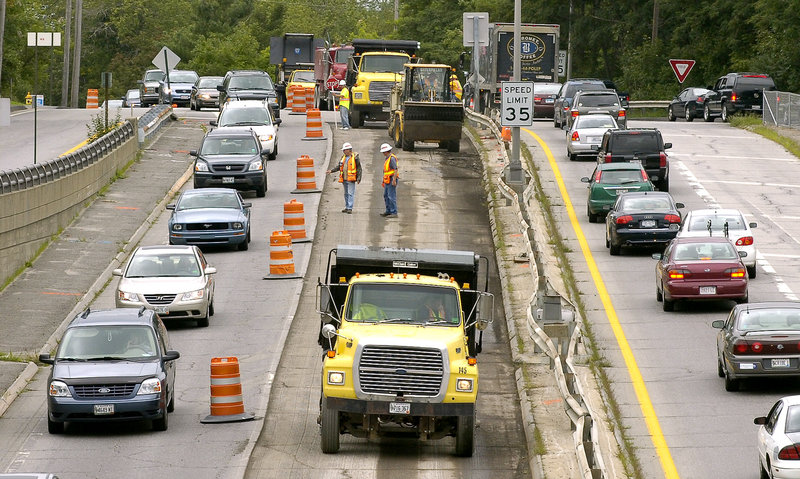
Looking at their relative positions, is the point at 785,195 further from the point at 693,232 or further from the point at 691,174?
→ the point at 693,232

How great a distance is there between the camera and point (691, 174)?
147 feet

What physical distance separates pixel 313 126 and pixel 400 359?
3507cm

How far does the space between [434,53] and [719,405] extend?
79.5 meters

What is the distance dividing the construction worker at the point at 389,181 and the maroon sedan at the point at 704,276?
396 inches

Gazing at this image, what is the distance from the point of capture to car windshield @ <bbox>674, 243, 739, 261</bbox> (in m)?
27.0

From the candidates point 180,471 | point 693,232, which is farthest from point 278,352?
point 693,232

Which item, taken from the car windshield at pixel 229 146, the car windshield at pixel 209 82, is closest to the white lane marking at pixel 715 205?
the car windshield at pixel 229 146

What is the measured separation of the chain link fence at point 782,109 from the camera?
54812 millimetres

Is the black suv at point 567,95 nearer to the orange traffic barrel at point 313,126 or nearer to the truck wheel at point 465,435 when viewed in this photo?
the orange traffic barrel at point 313,126

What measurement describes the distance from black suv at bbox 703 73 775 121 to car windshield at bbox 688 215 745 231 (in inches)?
1148

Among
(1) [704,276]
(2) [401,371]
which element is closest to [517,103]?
(1) [704,276]

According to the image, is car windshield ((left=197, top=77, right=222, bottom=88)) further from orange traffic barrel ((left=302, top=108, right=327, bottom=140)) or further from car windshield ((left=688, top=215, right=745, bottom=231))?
car windshield ((left=688, top=215, right=745, bottom=231))

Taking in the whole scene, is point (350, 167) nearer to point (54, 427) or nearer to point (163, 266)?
point (163, 266)

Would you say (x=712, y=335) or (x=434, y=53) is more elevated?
(x=434, y=53)
